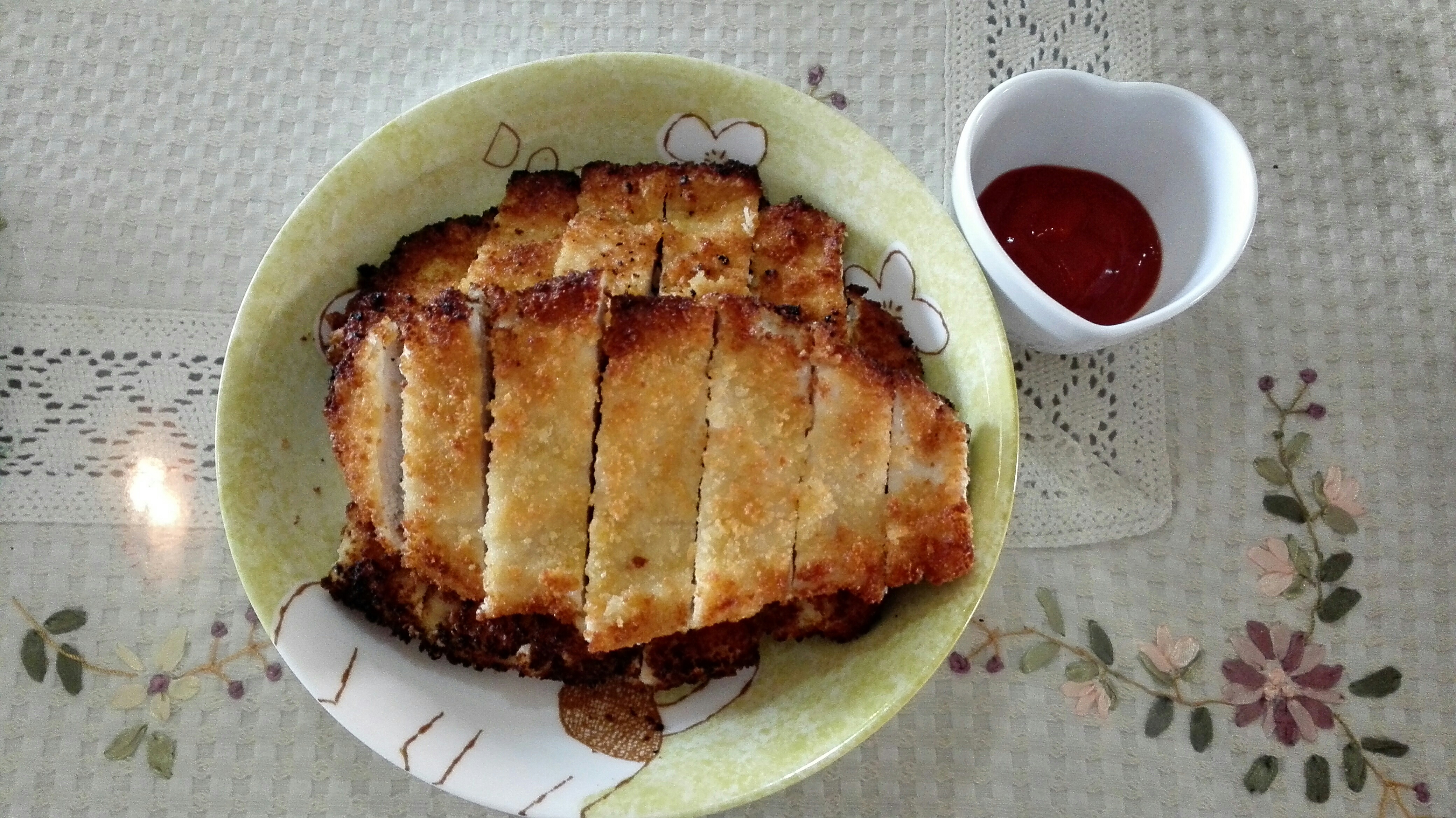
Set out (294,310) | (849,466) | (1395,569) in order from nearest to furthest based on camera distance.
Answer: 1. (849,466)
2. (294,310)
3. (1395,569)

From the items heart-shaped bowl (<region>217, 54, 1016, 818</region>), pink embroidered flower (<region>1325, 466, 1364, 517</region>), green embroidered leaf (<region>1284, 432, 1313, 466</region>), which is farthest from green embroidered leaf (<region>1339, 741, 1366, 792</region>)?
heart-shaped bowl (<region>217, 54, 1016, 818</region>)

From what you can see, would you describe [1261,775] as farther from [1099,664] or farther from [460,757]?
[460,757]

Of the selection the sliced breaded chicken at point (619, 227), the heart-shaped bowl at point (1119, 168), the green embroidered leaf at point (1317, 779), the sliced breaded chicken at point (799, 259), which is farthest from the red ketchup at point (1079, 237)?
the green embroidered leaf at point (1317, 779)

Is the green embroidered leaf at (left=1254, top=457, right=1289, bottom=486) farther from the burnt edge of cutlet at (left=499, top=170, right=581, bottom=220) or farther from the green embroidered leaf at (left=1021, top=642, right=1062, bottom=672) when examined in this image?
the burnt edge of cutlet at (left=499, top=170, right=581, bottom=220)

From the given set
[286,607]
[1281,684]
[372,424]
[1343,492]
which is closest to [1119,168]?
[1343,492]

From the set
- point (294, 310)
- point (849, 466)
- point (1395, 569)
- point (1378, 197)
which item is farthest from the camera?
point (1378, 197)

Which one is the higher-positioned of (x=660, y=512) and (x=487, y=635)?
(x=660, y=512)

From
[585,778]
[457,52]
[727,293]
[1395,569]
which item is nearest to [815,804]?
[585,778]

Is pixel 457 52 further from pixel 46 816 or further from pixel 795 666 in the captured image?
pixel 46 816
